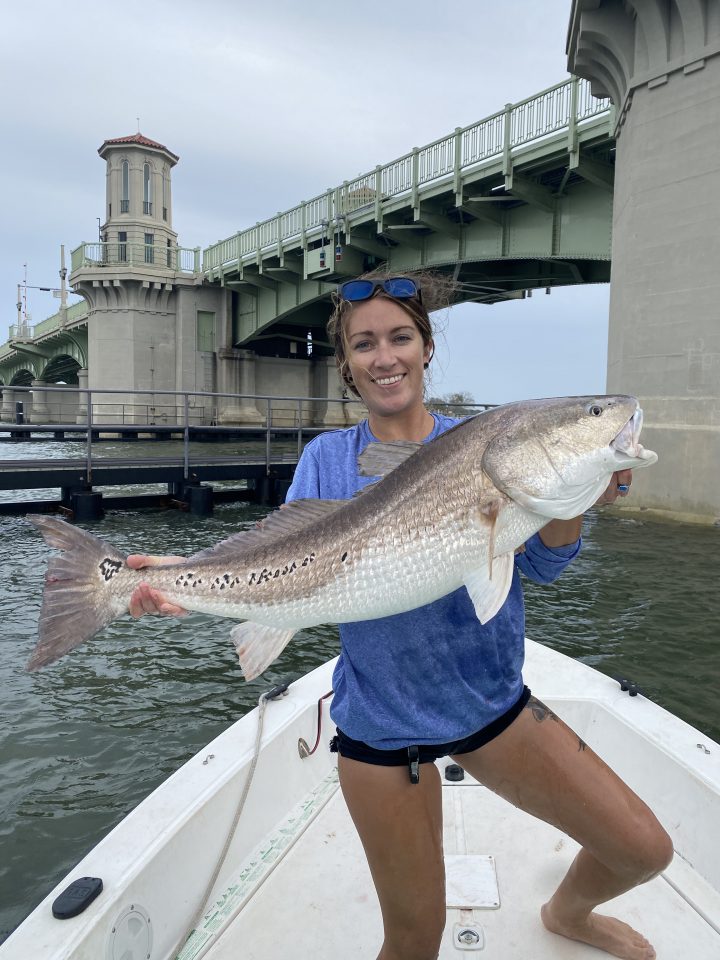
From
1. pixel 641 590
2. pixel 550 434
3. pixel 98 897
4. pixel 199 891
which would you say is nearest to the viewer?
pixel 550 434

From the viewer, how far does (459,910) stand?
3.30 meters

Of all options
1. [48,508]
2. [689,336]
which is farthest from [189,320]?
[689,336]

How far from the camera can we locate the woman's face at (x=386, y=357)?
2475 millimetres

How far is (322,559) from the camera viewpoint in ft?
7.74

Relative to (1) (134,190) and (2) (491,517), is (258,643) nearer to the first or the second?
(2) (491,517)

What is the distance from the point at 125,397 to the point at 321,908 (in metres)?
43.7

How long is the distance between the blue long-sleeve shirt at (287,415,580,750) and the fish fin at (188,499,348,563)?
0.42 meters

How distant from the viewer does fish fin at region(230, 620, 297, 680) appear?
245 cm

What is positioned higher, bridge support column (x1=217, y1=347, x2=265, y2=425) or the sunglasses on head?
bridge support column (x1=217, y1=347, x2=265, y2=425)

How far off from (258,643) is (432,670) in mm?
666

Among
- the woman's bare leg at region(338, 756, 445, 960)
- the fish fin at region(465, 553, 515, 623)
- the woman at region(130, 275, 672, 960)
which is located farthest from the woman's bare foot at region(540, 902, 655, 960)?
the fish fin at region(465, 553, 515, 623)

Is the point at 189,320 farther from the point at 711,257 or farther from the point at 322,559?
the point at 322,559

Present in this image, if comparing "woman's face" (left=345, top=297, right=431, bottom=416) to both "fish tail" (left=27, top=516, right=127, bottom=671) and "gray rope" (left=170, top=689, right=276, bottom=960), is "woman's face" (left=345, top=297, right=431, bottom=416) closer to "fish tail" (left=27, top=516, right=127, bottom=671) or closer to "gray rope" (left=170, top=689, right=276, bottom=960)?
"fish tail" (left=27, top=516, right=127, bottom=671)

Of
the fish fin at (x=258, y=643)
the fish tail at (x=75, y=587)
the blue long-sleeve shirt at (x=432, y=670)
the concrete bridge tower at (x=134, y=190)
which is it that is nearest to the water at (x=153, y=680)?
the fish tail at (x=75, y=587)
